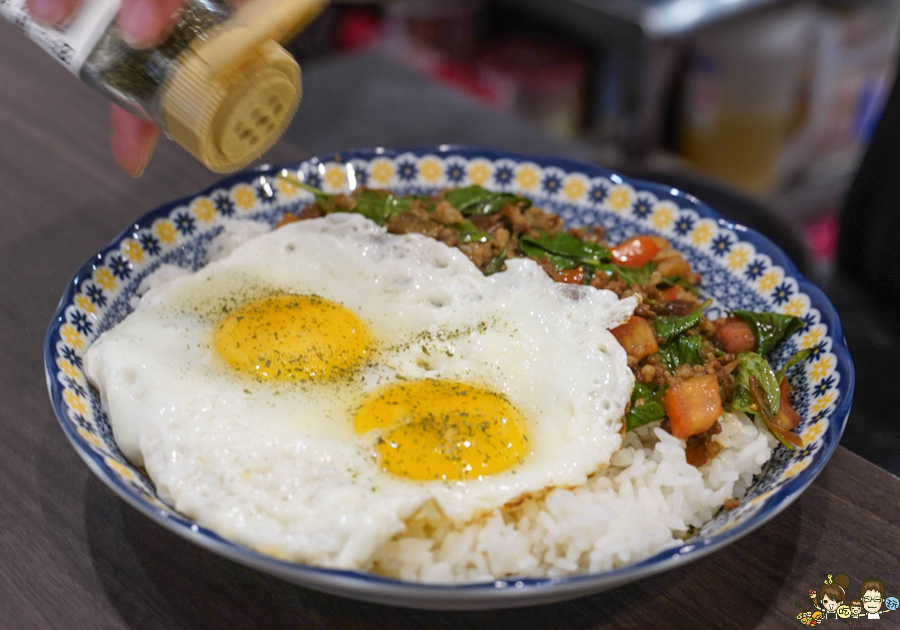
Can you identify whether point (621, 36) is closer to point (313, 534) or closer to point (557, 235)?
point (557, 235)

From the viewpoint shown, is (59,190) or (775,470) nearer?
(775,470)

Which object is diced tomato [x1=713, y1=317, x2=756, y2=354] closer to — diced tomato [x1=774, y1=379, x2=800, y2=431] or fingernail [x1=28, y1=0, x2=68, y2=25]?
diced tomato [x1=774, y1=379, x2=800, y2=431]

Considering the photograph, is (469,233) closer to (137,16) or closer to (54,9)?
(137,16)

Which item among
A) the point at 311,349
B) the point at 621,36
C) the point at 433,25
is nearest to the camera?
the point at 311,349

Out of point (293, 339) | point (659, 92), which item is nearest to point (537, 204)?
point (293, 339)

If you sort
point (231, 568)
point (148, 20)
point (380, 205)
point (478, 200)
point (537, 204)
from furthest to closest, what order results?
1. point (537, 204)
2. point (478, 200)
3. point (380, 205)
4. point (231, 568)
5. point (148, 20)

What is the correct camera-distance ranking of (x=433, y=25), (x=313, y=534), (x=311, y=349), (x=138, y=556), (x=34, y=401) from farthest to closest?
1. (x=433, y=25)
2. (x=34, y=401)
3. (x=311, y=349)
4. (x=138, y=556)
5. (x=313, y=534)

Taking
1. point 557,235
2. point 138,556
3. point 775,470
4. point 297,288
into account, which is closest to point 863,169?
point 557,235

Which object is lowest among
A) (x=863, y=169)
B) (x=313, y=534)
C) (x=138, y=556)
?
(x=863, y=169)
